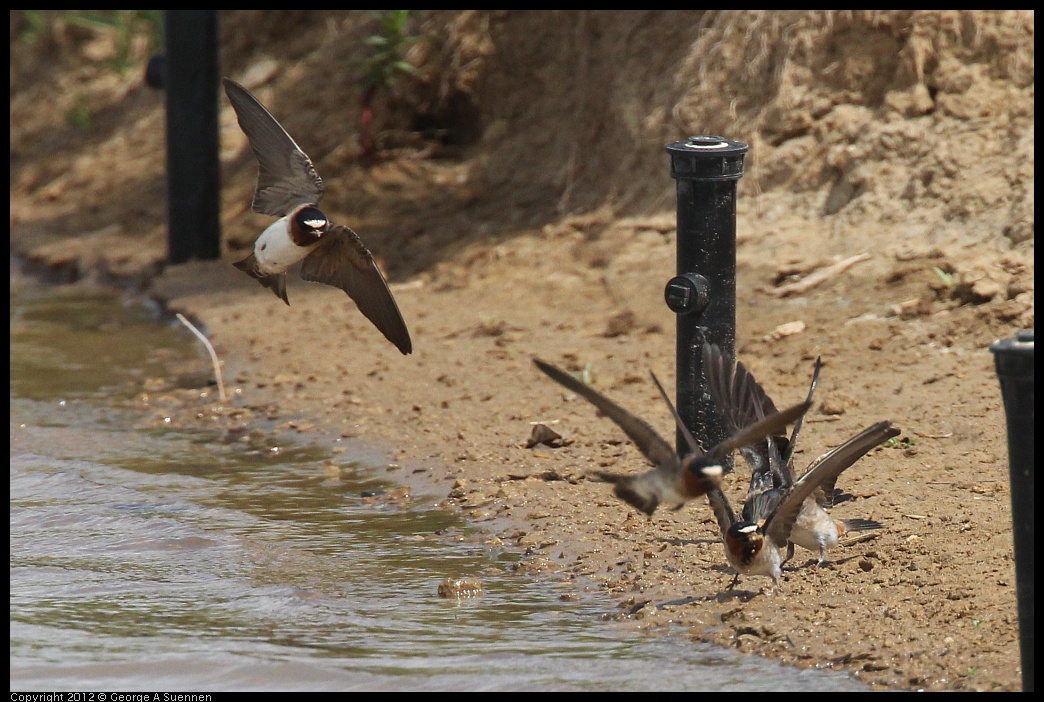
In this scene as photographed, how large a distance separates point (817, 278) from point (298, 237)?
3.30 meters

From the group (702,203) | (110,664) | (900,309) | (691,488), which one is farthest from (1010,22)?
(110,664)

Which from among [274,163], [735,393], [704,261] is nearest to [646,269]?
[704,261]

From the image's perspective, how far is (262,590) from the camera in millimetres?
4738

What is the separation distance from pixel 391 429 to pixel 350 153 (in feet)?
14.8

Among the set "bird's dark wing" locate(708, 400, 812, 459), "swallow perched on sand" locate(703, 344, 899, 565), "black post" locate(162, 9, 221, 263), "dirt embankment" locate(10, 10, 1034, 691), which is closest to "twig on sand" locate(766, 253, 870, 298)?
"dirt embankment" locate(10, 10, 1034, 691)

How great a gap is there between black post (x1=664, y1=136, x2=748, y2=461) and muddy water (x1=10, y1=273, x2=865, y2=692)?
1084 mm

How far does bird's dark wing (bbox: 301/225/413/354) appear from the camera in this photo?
5.40 meters

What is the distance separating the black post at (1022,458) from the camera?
11.1 feet

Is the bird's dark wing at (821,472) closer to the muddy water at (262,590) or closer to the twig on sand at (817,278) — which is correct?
the muddy water at (262,590)

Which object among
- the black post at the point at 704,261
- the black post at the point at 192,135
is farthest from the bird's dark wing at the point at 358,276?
the black post at the point at 192,135

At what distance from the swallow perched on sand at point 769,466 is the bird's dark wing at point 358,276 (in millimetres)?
1199

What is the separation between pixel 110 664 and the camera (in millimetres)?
4133

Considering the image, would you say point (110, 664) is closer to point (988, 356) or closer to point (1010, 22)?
point (988, 356)
